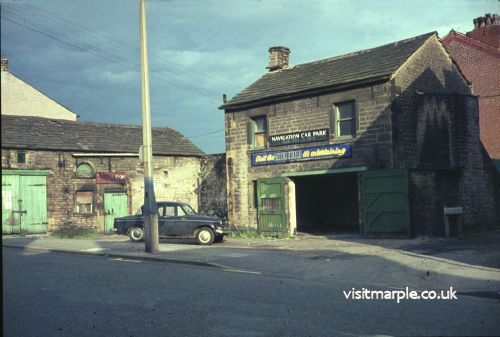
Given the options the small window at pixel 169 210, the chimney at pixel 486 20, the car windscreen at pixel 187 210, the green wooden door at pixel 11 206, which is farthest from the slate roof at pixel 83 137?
the chimney at pixel 486 20

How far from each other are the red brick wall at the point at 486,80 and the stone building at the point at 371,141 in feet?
24.5

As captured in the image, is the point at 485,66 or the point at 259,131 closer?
the point at 259,131

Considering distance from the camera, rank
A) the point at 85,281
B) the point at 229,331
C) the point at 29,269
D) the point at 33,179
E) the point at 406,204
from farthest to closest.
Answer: the point at 33,179
the point at 406,204
the point at 29,269
the point at 85,281
the point at 229,331

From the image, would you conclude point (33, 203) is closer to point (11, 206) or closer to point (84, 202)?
point (11, 206)

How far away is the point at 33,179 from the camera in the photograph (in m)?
26.4

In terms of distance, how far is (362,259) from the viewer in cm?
1323

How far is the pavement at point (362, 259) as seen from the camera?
10.0 meters

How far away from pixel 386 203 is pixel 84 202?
16.3 metres

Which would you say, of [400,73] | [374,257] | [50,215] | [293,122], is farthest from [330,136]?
[50,215]

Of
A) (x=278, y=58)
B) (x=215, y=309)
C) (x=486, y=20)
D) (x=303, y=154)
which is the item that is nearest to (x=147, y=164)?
(x=303, y=154)

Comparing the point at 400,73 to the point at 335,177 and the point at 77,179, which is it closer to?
the point at 335,177

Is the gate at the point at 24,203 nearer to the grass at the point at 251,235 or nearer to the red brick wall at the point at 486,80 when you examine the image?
the grass at the point at 251,235

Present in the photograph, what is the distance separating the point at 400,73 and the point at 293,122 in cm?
484

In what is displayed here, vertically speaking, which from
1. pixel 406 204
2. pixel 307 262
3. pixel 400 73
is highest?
pixel 400 73
